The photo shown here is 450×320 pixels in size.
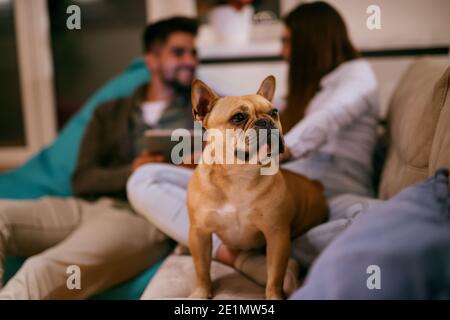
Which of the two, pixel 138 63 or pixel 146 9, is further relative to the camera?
pixel 146 9

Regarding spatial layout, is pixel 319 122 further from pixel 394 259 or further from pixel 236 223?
pixel 394 259

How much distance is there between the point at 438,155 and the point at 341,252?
1.08 ft

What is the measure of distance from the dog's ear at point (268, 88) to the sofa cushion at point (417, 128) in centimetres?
Result: 32

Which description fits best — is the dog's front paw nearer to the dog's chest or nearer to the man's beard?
the dog's chest

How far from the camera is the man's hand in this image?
4.74ft

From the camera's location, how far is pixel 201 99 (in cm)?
79

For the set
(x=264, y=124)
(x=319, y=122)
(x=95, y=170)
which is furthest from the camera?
(x=95, y=170)

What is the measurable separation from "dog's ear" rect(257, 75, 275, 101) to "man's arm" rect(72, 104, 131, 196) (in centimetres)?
81

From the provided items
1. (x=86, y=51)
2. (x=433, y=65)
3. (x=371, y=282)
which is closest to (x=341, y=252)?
(x=371, y=282)

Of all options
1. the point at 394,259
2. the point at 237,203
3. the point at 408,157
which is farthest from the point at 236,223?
the point at 408,157

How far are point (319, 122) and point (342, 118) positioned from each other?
0.30 ft

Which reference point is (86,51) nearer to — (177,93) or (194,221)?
(177,93)

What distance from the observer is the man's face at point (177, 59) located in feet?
5.39
